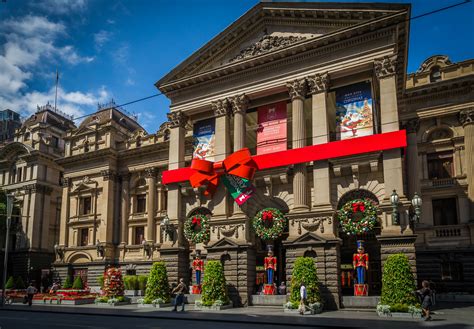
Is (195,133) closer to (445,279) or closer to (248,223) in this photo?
(248,223)

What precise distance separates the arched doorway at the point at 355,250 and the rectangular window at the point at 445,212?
8.42 m

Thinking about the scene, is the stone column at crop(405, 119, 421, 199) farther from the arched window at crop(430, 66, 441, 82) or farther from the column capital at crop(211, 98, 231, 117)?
the column capital at crop(211, 98, 231, 117)

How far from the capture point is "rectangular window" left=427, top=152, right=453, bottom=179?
3540cm

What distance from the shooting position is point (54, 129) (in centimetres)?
6122

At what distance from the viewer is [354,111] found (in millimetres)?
28531

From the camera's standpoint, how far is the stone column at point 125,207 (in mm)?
47312

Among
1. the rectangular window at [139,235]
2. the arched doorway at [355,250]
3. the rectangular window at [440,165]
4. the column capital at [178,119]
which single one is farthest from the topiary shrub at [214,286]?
the rectangular window at [139,235]

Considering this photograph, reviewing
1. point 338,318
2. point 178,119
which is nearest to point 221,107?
point 178,119

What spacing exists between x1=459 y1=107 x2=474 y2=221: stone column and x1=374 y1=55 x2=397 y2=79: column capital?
10.7 m

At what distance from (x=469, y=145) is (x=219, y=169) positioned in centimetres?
1948

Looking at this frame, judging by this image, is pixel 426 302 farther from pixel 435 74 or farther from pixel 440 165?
pixel 435 74

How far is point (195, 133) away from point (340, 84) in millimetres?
12088

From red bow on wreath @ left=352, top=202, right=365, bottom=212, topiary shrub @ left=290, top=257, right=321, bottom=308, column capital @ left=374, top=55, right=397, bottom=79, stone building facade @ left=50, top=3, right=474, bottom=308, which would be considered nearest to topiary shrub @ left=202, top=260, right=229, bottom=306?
stone building facade @ left=50, top=3, right=474, bottom=308

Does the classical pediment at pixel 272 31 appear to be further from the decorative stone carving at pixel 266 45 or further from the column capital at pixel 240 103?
the column capital at pixel 240 103
